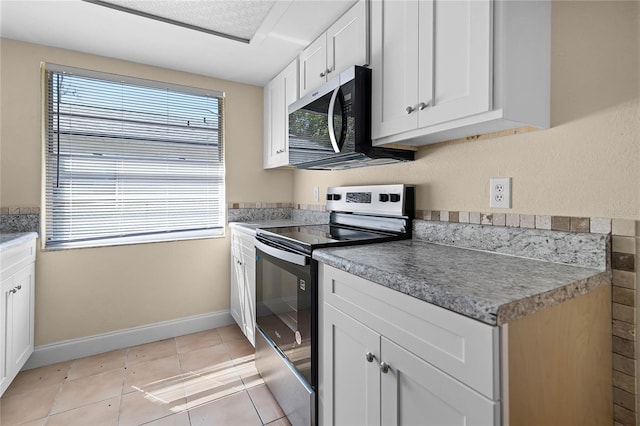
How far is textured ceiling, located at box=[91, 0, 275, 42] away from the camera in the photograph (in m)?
1.74

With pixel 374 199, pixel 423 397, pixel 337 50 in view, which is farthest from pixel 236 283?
pixel 423 397

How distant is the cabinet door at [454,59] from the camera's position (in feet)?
3.26

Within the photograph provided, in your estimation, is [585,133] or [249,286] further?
[249,286]

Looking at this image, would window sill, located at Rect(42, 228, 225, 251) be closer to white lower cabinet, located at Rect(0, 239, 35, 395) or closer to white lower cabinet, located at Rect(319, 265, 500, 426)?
white lower cabinet, located at Rect(0, 239, 35, 395)

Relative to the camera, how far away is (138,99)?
98.8 inches

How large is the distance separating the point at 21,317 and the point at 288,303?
5.63 feet

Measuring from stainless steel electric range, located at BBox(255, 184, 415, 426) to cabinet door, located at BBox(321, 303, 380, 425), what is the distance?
3.7 inches

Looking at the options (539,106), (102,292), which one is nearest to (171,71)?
(102,292)

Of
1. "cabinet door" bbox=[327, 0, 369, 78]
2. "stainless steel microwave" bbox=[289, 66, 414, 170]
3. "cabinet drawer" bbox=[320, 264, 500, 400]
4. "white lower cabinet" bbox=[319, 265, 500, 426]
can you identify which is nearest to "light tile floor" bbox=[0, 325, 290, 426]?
"white lower cabinet" bbox=[319, 265, 500, 426]

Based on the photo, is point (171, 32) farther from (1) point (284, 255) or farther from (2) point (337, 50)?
(1) point (284, 255)

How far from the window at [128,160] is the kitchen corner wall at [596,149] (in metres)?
2.34

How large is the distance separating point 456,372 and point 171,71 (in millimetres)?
2906

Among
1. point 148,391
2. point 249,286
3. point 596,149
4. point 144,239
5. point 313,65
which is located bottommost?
→ point 148,391

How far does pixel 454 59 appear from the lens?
3.57 ft
